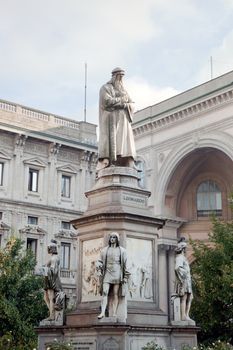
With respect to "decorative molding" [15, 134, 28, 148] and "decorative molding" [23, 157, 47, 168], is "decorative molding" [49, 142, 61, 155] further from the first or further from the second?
"decorative molding" [15, 134, 28, 148]

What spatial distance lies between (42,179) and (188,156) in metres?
9.50

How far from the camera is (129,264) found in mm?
12664

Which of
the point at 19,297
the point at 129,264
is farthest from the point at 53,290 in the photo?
the point at 19,297

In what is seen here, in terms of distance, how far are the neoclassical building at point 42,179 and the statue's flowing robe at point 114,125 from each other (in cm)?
2086

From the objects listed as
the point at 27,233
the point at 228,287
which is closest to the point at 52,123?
the point at 27,233

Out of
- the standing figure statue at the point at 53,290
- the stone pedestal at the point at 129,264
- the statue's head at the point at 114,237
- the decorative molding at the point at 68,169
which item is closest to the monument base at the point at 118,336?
the stone pedestal at the point at 129,264

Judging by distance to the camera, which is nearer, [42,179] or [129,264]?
[129,264]

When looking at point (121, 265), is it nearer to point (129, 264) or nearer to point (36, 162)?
point (129, 264)

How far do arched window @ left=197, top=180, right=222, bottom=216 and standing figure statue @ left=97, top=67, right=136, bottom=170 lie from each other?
26.8 meters

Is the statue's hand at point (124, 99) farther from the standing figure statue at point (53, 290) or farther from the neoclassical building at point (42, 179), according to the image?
the neoclassical building at point (42, 179)

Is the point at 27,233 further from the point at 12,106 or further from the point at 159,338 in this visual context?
the point at 159,338

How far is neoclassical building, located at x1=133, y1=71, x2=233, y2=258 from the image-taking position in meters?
36.0

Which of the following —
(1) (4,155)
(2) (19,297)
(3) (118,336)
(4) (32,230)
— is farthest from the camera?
(4) (32,230)

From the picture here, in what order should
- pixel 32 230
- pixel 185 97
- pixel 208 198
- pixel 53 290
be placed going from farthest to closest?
pixel 208 198, pixel 185 97, pixel 32 230, pixel 53 290
